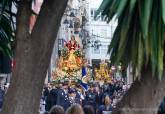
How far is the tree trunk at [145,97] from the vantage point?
13.8 feet

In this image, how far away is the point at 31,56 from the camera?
498 cm

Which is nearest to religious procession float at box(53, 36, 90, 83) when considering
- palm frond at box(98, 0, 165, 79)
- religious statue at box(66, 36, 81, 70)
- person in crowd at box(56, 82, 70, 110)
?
religious statue at box(66, 36, 81, 70)

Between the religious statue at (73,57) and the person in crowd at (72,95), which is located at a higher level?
the religious statue at (73,57)

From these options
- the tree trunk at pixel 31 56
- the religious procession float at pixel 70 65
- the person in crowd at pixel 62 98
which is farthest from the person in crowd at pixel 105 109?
the religious procession float at pixel 70 65

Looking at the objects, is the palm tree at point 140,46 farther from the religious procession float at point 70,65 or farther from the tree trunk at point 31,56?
the religious procession float at point 70,65

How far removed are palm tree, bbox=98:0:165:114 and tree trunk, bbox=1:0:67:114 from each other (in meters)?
0.91

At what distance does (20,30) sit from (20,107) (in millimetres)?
732

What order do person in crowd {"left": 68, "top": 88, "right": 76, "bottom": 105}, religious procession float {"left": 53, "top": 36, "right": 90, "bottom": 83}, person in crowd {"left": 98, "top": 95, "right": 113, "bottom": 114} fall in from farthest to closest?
religious procession float {"left": 53, "top": 36, "right": 90, "bottom": 83}, person in crowd {"left": 68, "top": 88, "right": 76, "bottom": 105}, person in crowd {"left": 98, "top": 95, "right": 113, "bottom": 114}

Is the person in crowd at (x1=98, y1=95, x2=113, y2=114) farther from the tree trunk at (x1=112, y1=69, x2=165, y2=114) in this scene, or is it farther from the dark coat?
the tree trunk at (x1=112, y1=69, x2=165, y2=114)

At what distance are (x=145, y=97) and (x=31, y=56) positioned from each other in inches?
47.4

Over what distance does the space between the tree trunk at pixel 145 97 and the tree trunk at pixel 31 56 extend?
3.04 feet

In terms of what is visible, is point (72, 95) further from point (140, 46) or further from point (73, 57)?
point (140, 46)

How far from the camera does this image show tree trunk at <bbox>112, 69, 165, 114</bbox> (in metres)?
4.20

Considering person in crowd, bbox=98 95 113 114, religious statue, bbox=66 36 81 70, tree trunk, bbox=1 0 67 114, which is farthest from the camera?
religious statue, bbox=66 36 81 70
